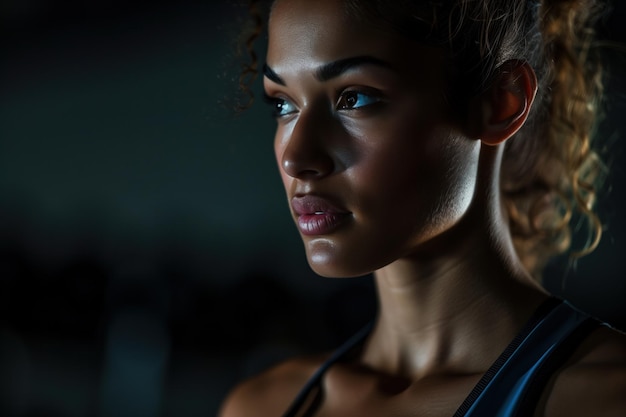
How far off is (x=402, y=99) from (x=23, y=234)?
1265 millimetres

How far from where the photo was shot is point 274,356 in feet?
6.41

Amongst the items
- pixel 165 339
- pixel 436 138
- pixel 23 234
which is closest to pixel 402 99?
pixel 436 138

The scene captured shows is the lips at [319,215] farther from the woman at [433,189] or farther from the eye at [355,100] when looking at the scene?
the eye at [355,100]

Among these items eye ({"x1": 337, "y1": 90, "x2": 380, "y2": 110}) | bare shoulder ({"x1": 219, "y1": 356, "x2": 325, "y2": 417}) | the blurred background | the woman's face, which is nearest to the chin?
the woman's face

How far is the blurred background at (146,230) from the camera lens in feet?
6.22

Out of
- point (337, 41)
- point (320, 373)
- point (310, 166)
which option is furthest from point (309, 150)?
point (320, 373)

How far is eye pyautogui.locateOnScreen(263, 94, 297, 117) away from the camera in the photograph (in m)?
1.03

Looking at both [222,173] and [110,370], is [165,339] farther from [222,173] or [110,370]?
[222,173]

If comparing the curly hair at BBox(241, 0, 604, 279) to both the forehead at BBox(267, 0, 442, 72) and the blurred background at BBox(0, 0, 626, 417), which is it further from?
the blurred background at BBox(0, 0, 626, 417)

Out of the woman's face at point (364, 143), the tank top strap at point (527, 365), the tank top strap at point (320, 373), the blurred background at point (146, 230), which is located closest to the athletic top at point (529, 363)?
the tank top strap at point (527, 365)

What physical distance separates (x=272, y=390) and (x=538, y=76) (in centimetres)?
55

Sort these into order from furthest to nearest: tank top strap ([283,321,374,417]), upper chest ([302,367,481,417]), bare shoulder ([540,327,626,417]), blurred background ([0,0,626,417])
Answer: blurred background ([0,0,626,417]) < tank top strap ([283,321,374,417]) < upper chest ([302,367,481,417]) < bare shoulder ([540,327,626,417])

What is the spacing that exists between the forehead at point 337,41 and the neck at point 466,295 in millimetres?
204

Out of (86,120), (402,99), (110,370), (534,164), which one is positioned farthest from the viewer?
(86,120)
